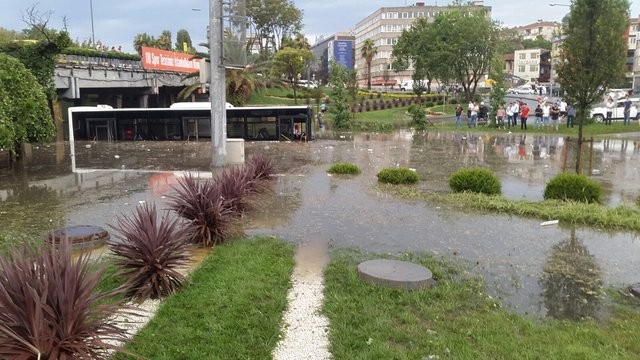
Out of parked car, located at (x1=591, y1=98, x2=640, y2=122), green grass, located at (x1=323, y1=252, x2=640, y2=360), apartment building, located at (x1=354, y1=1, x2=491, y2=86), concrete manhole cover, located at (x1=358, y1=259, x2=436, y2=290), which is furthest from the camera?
apartment building, located at (x1=354, y1=1, x2=491, y2=86)

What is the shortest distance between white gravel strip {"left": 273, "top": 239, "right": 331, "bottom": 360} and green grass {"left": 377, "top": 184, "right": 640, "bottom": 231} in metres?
5.57

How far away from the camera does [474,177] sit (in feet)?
43.8

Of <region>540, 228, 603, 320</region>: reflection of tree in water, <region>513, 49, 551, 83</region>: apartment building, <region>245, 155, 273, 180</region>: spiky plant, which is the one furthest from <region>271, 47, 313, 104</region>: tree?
<region>513, 49, 551, 83</region>: apartment building

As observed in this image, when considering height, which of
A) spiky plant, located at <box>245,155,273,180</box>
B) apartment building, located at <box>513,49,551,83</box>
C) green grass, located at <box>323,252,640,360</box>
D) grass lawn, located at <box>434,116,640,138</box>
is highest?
apartment building, located at <box>513,49,551,83</box>

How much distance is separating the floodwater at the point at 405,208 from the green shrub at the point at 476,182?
27.8 inches

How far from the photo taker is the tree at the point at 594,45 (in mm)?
15691

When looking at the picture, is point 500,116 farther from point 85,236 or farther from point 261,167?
point 85,236

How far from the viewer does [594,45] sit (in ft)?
51.9

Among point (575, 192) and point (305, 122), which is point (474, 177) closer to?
point (575, 192)

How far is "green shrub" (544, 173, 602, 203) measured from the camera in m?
12.2

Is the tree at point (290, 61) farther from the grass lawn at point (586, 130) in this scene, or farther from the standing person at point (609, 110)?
the standing person at point (609, 110)

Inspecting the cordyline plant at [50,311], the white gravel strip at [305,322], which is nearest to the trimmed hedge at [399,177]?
the white gravel strip at [305,322]

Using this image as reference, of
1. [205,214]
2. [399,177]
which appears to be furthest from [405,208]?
[205,214]

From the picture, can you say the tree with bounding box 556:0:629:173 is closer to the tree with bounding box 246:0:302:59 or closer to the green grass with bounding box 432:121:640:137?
the green grass with bounding box 432:121:640:137
